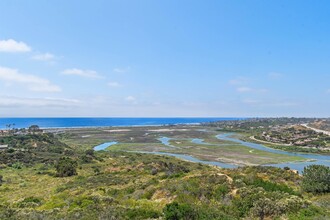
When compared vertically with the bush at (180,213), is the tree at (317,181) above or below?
below

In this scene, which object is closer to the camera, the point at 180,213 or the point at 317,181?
the point at 180,213

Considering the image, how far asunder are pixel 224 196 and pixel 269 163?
5826 centimetres

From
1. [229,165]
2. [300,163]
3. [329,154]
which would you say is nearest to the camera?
[229,165]

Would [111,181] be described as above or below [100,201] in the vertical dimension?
below

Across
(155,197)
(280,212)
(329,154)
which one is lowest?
(329,154)

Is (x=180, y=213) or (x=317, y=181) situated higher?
(x=180, y=213)

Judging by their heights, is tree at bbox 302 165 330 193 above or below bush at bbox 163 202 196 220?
below

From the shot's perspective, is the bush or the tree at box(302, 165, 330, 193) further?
the tree at box(302, 165, 330, 193)

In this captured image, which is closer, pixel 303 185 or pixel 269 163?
pixel 303 185

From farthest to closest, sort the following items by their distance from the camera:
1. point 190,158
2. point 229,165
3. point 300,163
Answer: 1. point 190,158
2. point 300,163
3. point 229,165

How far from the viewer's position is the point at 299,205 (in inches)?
623

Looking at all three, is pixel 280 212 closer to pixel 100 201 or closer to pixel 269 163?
pixel 100 201

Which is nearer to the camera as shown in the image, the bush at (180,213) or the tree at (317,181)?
the bush at (180,213)

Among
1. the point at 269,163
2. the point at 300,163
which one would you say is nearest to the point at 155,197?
the point at 269,163
